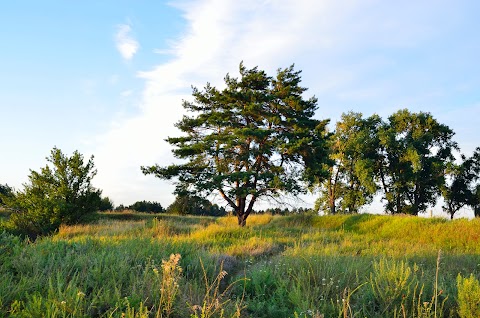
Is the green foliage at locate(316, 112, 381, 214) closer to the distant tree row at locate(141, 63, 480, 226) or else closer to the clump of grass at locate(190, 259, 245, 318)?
the distant tree row at locate(141, 63, 480, 226)

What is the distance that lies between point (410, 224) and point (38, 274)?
56.2 feet

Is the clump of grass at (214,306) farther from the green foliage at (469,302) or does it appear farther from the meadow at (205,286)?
the green foliage at (469,302)

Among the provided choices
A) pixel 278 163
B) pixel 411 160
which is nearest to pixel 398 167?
pixel 411 160

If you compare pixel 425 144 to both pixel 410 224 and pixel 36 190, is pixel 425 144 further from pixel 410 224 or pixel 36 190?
pixel 36 190

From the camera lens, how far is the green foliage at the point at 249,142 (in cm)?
2161

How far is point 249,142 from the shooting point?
22734 mm

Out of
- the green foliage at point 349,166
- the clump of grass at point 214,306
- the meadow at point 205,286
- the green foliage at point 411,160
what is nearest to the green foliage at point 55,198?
the meadow at point 205,286

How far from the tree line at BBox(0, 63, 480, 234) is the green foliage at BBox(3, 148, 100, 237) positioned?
49mm

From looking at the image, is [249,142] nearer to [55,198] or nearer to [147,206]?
[55,198]

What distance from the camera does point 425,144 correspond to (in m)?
35.1

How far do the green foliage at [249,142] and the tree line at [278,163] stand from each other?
7cm

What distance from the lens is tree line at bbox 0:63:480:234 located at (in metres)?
19.0

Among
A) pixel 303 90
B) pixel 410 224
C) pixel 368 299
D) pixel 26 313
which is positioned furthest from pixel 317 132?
pixel 26 313

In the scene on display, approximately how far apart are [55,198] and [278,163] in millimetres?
12994
